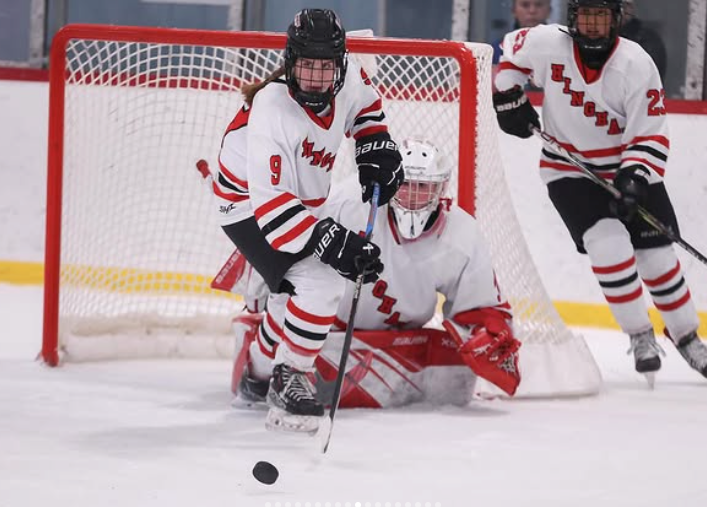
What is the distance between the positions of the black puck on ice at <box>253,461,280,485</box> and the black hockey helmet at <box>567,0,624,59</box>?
166 centimetres

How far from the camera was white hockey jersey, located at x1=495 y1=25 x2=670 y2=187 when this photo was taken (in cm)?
362

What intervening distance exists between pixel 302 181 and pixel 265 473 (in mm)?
772

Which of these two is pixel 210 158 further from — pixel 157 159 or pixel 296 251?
pixel 296 251

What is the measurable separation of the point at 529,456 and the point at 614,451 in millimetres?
204

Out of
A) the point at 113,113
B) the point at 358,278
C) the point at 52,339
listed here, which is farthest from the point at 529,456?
the point at 113,113

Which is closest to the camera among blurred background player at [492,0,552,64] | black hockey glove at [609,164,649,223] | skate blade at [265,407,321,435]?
skate blade at [265,407,321,435]

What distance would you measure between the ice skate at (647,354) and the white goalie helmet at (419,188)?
0.80m

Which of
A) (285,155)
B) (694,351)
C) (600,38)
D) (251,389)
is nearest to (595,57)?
(600,38)

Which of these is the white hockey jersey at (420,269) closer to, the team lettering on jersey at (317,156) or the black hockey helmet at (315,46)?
the team lettering on jersey at (317,156)

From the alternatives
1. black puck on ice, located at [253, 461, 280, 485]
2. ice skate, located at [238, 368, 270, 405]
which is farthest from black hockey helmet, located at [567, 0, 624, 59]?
black puck on ice, located at [253, 461, 280, 485]

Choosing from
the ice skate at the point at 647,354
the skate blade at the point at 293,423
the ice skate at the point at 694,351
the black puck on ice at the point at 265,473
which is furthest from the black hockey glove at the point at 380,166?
the ice skate at the point at 694,351

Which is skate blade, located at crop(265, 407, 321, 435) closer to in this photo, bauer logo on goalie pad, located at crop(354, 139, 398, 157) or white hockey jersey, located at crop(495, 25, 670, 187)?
bauer logo on goalie pad, located at crop(354, 139, 398, 157)

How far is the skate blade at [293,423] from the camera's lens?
294 cm

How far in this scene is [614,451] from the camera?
9.55 ft
